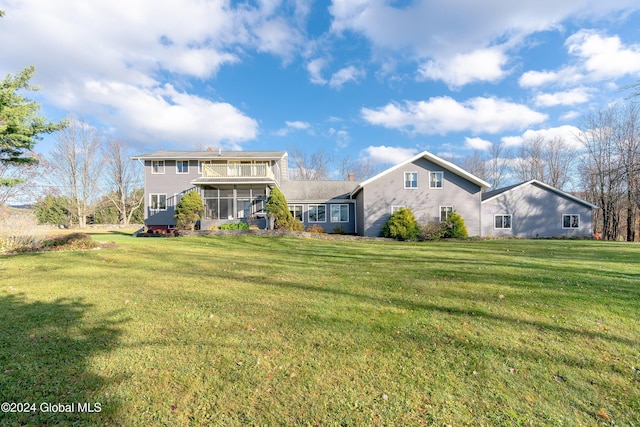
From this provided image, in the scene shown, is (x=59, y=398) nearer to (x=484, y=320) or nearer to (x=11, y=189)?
(x=484, y=320)

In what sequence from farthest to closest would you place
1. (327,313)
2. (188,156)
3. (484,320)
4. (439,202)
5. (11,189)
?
(188,156)
(439,202)
(11,189)
(327,313)
(484,320)

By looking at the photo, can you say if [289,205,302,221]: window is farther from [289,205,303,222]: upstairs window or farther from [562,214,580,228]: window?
[562,214,580,228]: window

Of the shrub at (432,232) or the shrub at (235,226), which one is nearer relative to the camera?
the shrub at (432,232)

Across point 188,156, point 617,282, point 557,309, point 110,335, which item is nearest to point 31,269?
point 110,335

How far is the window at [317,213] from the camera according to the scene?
23.7 meters

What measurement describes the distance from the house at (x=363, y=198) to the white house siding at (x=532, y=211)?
66mm

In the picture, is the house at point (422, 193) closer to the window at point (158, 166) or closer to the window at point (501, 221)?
the window at point (501, 221)

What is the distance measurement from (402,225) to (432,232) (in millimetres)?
2036

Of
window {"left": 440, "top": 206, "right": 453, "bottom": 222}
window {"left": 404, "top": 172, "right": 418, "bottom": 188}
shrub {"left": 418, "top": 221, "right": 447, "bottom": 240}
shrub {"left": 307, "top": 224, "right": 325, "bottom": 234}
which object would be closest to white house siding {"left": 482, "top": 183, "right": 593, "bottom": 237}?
window {"left": 440, "top": 206, "right": 453, "bottom": 222}

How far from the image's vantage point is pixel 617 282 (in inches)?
256

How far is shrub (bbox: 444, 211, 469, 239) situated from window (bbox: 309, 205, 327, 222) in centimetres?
932

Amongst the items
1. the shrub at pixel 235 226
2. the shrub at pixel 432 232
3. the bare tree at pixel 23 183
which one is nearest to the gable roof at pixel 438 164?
the shrub at pixel 432 232

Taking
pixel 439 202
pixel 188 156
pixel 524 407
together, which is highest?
pixel 188 156

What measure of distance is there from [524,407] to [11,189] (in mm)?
23119
